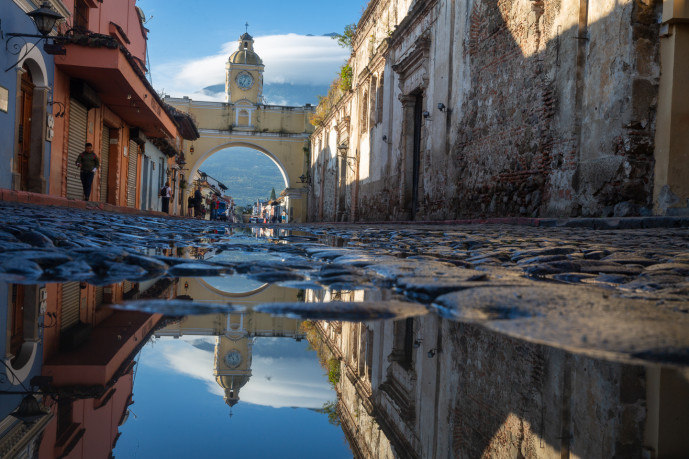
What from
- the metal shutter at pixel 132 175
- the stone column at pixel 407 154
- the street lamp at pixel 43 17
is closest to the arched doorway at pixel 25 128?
the street lamp at pixel 43 17

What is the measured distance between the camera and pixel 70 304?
5.02 ft

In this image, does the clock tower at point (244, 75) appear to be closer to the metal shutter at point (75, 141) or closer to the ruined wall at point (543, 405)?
the metal shutter at point (75, 141)

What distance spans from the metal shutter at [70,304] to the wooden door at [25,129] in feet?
33.6

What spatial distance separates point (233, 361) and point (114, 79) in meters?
13.5

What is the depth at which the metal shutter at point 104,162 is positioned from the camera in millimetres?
16375

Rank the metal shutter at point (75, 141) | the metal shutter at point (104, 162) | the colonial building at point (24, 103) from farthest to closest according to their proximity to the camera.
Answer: the metal shutter at point (104, 162)
the metal shutter at point (75, 141)
the colonial building at point (24, 103)

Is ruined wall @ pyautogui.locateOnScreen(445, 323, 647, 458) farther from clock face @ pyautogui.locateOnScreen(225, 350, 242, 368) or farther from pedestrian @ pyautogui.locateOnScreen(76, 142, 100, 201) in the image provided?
pedestrian @ pyautogui.locateOnScreen(76, 142, 100, 201)

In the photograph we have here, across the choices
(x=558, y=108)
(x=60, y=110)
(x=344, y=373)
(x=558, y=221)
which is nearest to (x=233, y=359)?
(x=344, y=373)

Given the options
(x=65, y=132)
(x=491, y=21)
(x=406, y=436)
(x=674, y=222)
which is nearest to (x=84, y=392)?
(x=406, y=436)

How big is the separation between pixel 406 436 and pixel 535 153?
775 centimetres

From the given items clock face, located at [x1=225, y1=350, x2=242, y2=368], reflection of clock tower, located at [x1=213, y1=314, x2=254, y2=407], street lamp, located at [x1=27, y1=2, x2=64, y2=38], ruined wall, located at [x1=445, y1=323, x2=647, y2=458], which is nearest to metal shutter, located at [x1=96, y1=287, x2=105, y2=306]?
reflection of clock tower, located at [x1=213, y1=314, x2=254, y2=407]

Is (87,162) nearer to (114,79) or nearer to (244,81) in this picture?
(114,79)

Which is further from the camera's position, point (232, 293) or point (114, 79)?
point (114, 79)

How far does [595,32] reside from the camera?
7.06 meters
